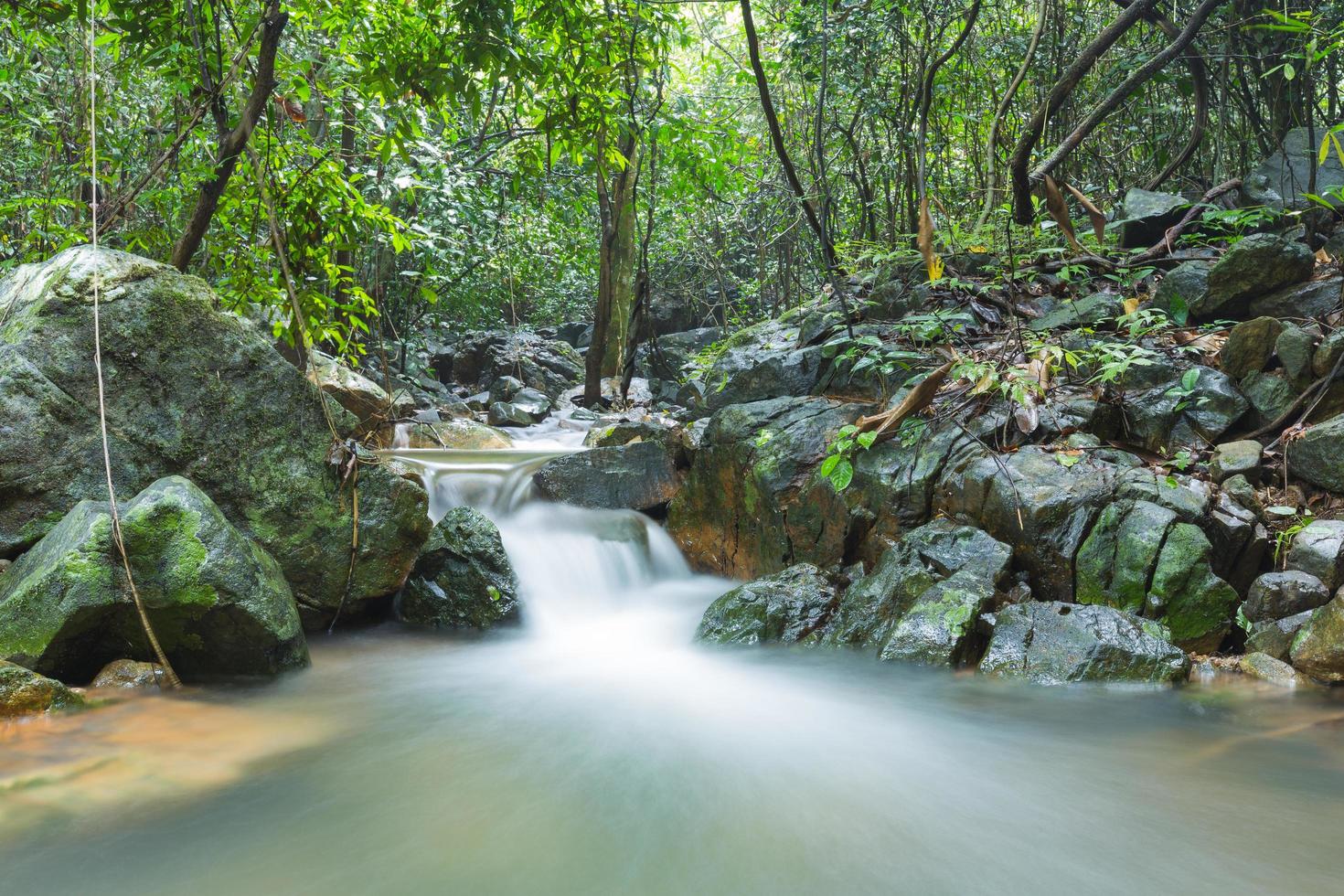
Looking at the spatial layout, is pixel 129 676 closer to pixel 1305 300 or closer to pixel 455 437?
pixel 455 437

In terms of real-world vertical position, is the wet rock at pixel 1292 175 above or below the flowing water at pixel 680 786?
above

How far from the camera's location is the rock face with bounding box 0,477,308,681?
3279 mm

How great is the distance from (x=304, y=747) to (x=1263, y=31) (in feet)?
30.2

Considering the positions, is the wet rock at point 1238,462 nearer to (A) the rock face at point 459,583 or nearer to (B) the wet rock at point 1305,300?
(B) the wet rock at point 1305,300

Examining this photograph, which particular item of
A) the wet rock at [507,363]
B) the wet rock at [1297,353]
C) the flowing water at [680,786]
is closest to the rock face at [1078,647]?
the flowing water at [680,786]

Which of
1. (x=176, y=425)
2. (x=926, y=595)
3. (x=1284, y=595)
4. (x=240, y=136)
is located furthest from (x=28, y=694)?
(x=1284, y=595)

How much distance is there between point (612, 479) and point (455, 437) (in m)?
3.29

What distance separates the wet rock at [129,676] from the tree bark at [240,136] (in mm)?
2358

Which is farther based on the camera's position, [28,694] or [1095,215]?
[1095,215]

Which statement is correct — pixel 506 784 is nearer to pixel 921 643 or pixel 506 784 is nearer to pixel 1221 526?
pixel 921 643

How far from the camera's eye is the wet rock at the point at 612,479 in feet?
22.5

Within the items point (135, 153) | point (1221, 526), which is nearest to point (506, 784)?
point (1221, 526)

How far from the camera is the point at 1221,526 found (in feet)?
13.7

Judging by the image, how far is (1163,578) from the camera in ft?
13.3
